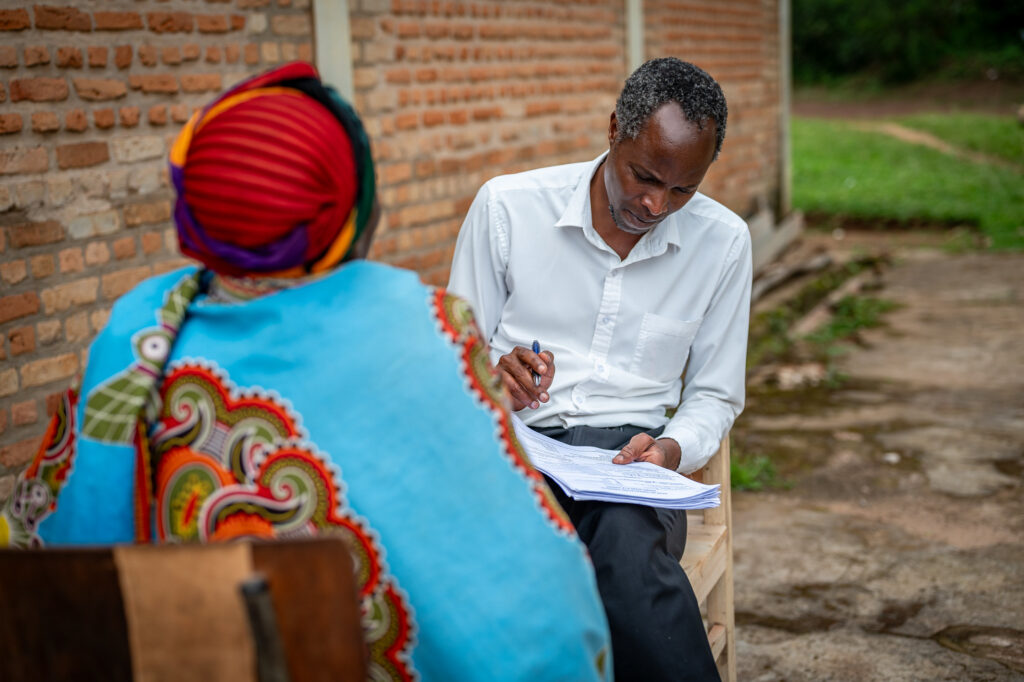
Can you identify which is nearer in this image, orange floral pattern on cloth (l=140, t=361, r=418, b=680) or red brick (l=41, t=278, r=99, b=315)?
orange floral pattern on cloth (l=140, t=361, r=418, b=680)

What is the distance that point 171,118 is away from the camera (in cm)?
378

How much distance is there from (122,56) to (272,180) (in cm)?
242

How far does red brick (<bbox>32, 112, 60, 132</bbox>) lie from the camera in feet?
10.6

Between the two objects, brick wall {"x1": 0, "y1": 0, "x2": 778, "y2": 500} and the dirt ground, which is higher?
brick wall {"x1": 0, "y1": 0, "x2": 778, "y2": 500}

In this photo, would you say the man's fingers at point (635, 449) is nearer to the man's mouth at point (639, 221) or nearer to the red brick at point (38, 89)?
the man's mouth at point (639, 221)

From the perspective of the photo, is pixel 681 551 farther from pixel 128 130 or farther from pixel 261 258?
pixel 128 130

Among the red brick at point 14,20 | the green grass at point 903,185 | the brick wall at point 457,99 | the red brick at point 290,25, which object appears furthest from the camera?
the green grass at point 903,185

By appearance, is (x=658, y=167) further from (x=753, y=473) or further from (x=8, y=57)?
(x=753, y=473)

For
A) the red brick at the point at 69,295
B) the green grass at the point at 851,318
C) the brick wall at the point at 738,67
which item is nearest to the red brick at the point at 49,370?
the red brick at the point at 69,295

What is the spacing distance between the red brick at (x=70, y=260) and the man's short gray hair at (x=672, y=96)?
6.08 feet

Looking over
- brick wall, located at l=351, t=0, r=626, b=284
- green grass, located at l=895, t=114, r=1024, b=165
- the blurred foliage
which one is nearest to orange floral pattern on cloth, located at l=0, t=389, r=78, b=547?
brick wall, located at l=351, t=0, r=626, b=284

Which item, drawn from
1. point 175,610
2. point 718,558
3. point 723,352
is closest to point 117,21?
point 723,352

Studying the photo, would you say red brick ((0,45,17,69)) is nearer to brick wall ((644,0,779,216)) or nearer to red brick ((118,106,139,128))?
red brick ((118,106,139,128))

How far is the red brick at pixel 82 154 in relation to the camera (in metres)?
3.34
